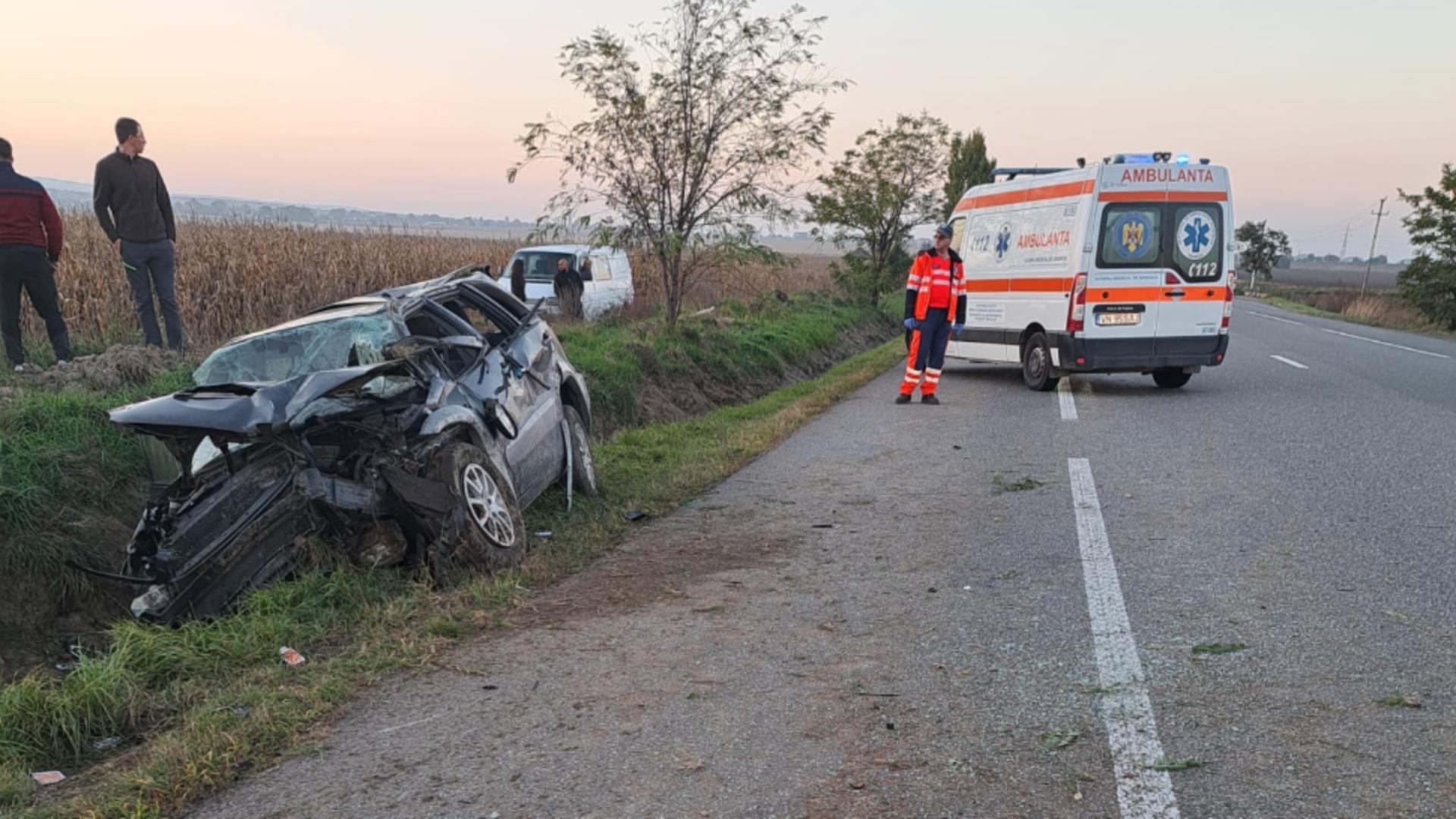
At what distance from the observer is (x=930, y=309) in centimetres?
1191

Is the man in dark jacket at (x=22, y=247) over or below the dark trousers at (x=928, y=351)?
over

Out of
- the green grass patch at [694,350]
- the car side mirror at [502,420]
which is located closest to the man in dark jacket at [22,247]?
the car side mirror at [502,420]

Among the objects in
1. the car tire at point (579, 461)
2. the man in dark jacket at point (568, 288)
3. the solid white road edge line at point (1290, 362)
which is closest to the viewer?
the car tire at point (579, 461)

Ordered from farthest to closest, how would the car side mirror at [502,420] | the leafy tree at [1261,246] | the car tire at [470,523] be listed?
the leafy tree at [1261,246]
the car side mirror at [502,420]
the car tire at [470,523]

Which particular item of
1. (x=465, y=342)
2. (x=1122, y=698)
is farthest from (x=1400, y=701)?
(x=465, y=342)

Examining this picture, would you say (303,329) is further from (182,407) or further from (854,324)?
(854,324)

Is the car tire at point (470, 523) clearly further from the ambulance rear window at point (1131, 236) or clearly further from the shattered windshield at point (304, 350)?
the ambulance rear window at point (1131, 236)

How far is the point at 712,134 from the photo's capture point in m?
14.5

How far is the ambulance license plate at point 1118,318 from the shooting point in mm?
11820

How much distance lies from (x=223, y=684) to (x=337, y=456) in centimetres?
136

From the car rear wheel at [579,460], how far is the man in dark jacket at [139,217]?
172 inches

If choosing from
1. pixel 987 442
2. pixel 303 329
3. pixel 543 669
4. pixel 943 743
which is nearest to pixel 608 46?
pixel 987 442

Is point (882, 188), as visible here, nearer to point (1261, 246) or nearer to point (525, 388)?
point (525, 388)

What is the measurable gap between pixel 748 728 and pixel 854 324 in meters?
21.1
